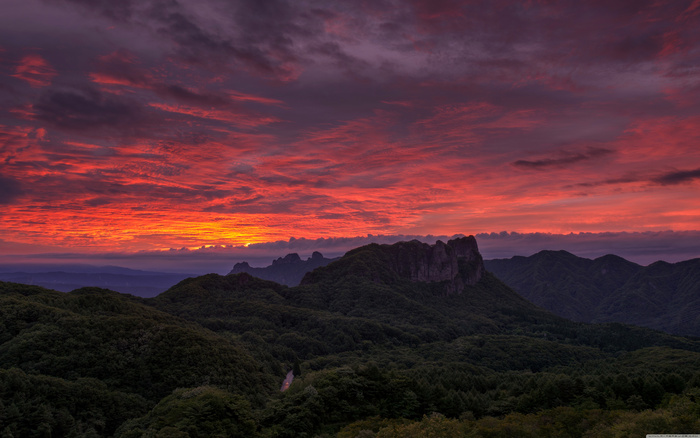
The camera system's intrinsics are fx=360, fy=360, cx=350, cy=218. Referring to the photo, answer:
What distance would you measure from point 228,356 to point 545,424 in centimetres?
8142

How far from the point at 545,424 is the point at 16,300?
128 metres

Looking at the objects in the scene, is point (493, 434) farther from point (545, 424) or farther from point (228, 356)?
point (228, 356)

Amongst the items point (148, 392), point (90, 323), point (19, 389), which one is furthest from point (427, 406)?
point (90, 323)

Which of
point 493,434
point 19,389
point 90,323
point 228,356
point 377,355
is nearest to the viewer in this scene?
point 493,434

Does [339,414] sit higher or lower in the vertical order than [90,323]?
lower

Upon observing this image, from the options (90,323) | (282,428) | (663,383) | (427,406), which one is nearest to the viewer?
(282,428)

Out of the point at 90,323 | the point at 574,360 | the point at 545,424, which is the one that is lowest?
the point at 574,360

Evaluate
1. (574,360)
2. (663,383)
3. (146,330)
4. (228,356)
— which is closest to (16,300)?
(146,330)

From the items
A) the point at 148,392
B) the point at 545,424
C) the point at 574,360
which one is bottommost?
the point at 574,360

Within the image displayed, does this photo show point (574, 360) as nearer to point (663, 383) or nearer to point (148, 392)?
point (663, 383)

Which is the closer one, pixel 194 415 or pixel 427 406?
pixel 194 415

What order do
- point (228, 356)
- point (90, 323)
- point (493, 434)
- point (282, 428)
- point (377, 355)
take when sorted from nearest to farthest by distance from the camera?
point (493, 434) → point (282, 428) → point (90, 323) → point (228, 356) → point (377, 355)

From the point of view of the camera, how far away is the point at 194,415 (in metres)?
52.0

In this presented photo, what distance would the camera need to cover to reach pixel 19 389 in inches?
2356
